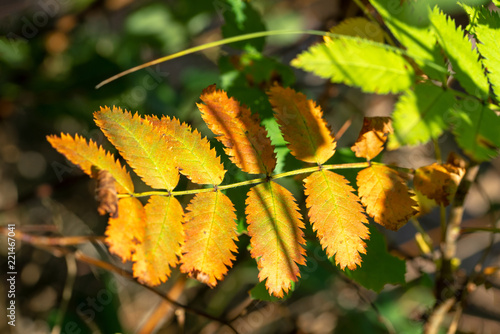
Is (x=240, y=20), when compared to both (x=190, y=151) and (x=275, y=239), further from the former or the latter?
(x=275, y=239)

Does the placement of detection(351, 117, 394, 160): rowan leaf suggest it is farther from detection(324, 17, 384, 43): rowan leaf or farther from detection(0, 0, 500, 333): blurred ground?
detection(0, 0, 500, 333): blurred ground

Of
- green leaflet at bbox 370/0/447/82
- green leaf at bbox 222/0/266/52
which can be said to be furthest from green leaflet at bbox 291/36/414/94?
green leaf at bbox 222/0/266/52

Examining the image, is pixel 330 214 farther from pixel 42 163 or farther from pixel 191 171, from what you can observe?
pixel 42 163

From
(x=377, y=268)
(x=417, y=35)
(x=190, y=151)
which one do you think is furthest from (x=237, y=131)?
(x=377, y=268)

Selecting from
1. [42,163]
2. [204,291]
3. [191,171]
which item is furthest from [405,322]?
[42,163]

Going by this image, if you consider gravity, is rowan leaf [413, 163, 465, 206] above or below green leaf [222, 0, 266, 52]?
below

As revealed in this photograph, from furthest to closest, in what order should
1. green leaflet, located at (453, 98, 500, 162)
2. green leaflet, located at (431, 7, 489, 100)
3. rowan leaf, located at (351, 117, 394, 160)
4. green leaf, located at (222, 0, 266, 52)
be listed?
green leaf, located at (222, 0, 266, 52) → rowan leaf, located at (351, 117, 394, 160) → green leaflet, located at (431, 7, 489, 100) → green leaflet, located at (453, 98, 500, 162)
